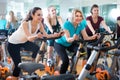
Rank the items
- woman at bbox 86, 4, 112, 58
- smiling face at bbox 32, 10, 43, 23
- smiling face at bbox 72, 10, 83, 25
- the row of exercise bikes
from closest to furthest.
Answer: the row of exercise bikes → smiling face at bbox 32, 10, 43, 23 → smiling face at bbox 72, 10, 83, 25 → woman at bbox 86, 4, 112, 58

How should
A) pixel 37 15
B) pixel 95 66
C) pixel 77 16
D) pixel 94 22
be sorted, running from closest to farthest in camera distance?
pixel 37 15 → pixel 77 16 → pixel 95 66 → pixel 94 22

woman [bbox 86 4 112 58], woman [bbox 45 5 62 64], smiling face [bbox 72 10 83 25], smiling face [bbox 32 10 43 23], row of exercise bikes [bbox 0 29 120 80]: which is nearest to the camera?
row of exercise bikes [bbox 0 29 120 80]

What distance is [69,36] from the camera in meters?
3.82

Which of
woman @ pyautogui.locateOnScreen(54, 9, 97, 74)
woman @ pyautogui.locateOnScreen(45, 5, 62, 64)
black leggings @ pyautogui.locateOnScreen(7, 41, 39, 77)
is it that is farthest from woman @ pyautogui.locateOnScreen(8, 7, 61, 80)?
woman @ pyautogui.locateOnScreen(45, 5, 62, 64)

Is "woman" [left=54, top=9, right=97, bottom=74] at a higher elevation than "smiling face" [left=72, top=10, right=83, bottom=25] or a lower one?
lower

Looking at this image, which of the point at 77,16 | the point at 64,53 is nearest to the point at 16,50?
the point at 64,53

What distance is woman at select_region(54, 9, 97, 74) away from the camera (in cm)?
379

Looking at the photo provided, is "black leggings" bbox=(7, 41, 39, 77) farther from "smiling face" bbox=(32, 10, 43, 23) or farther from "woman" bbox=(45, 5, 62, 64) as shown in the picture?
"woman" bbox=(45, 5, 62, 64)

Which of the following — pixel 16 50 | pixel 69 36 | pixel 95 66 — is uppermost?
pixel 69 36

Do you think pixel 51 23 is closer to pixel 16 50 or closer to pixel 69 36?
pixel 69 36

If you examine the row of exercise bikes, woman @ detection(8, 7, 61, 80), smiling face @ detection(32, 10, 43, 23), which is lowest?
the row of exercise bikes

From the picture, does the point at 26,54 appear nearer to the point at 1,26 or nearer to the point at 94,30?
the point at 1,26

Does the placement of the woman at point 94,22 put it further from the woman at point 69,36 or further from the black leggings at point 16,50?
the black leggings at point 16,50

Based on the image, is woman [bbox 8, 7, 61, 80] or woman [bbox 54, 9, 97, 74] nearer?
woman [bbox 8, 7, 61, 80]
